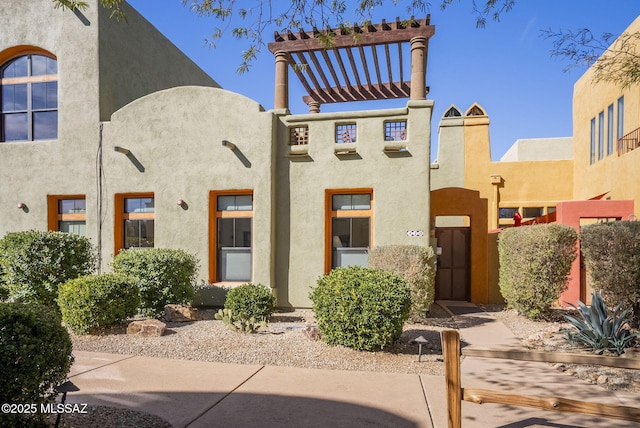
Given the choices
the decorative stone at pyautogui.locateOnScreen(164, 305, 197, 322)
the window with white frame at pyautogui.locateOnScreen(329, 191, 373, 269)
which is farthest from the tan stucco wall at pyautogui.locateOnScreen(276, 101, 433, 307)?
the decorative stone at pyautogui.locateOnScreen(164, 305, 197, 322)

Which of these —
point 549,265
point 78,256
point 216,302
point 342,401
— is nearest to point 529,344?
point 549,265

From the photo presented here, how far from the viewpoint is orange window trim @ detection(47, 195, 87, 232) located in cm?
1086

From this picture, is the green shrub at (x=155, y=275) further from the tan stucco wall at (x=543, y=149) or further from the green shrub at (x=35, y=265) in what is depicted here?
the tan stucco wall at (x=543, y=149)

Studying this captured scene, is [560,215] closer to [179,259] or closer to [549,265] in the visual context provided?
[549,265]

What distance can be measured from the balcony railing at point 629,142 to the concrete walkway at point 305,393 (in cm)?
980

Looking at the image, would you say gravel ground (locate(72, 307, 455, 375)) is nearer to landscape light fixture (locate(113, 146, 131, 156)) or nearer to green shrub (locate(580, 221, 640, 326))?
green shrub (locate(580, 221, 640, 326))

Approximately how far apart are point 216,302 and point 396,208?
511 cm

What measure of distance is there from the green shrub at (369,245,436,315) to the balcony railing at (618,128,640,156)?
8.41 metres

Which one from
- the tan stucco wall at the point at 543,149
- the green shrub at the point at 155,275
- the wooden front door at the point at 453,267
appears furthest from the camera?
the tan stucco wall at the point at 543,149

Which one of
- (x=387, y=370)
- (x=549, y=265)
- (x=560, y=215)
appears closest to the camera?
(x=387, y=370)

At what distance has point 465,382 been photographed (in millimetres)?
4891

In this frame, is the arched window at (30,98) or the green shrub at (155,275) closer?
the green shrub at (155,275)

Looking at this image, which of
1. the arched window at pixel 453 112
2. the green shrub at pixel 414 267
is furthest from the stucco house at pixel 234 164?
the arched window at pixel 453 112

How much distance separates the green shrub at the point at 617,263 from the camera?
687 cm
